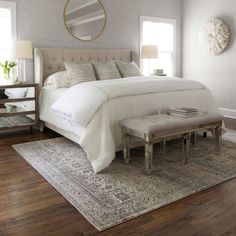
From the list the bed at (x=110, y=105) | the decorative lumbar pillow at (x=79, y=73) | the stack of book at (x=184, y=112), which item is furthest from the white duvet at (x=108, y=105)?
the decorative lumbar pillow at (x=79, y=73)

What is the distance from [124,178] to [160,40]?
4696 millimetres

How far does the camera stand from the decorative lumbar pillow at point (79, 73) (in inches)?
184

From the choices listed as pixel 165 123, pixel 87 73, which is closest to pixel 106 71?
pixel 87 73

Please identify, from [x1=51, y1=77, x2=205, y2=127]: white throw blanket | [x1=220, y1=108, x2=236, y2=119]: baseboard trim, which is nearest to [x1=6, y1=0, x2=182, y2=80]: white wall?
[x1=220, y1=108, x2=236, y2=119]: baseboard trim

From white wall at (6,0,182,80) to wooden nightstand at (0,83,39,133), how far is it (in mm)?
606

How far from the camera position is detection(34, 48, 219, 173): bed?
3.26 meters

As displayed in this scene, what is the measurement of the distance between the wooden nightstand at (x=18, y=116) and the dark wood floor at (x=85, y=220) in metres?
1.84

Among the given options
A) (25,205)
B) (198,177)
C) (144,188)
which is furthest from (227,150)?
(25,205)

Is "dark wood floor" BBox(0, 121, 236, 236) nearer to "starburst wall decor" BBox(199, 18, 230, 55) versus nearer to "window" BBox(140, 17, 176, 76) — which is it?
"starburst wall decor" BBox(199, 18, 230, 55)

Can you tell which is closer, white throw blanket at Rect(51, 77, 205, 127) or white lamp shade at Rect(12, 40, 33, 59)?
white throw blanket at Rect(51, 77, 205, 127)

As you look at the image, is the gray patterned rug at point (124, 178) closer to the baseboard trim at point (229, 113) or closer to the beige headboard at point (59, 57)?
the beige headboard at point (59, 57)

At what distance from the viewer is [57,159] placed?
3555 millimetres

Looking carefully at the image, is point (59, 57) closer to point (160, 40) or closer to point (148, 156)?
point (160, 40)

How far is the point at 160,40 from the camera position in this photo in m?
6.92
